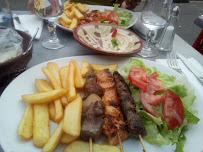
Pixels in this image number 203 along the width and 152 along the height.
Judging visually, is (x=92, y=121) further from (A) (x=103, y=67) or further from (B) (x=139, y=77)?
(A) (x=103, y=67)

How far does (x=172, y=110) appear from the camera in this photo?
152 centimetres

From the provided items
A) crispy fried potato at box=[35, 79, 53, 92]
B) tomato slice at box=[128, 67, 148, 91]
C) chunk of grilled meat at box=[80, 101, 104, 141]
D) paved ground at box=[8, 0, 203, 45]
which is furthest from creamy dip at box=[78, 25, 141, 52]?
paved ground at box=[8, 0, 203, 45]

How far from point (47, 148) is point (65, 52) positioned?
1.51 meters

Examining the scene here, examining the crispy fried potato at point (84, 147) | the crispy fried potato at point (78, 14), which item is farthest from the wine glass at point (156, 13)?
the crispy fried potato at point (84, 147)

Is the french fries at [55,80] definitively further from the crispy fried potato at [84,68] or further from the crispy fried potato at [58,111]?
the crispy fried potato at [84,68]

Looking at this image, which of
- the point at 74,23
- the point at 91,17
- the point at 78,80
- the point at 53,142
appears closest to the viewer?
the point at 53,142

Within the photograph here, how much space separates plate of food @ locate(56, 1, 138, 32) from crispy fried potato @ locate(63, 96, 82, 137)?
5.18ft

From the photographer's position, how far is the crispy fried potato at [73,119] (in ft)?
3.95

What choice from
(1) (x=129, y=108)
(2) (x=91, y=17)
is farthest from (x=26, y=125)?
(2) (x=91, y=17)

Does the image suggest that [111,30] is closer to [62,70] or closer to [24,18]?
[62,70]

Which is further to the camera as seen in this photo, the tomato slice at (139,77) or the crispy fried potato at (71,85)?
the tomato slice at (139,77)

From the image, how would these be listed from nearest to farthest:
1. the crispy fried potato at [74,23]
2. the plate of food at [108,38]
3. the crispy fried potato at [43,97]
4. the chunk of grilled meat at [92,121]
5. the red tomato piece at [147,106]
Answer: the chunk of grilled meat at [92,121] → the crispy fried potato at [43,97] → the red tomato piece at [147,106] → the plate of food at [108,38] → the crispy fried potato at [74,23]

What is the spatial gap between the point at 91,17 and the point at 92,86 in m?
1.76

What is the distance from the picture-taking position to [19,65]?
162 cm
